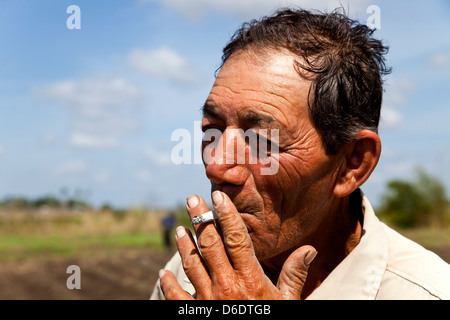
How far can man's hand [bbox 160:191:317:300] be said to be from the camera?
2.09m

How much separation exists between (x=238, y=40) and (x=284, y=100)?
1.71ft

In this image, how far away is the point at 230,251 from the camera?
2.14 m

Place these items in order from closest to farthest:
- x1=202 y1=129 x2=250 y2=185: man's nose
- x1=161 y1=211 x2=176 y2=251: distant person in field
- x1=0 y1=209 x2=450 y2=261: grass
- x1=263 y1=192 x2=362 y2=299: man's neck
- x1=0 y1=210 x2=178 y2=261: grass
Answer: x1=202 y1=129 x2=250 y2=185: man's nose < x1=263 y1=192 x2=362 y2=299: man's neck < x1=161 y1=211 x2=176 y2=251: distant person in field < x1=0 y1=209 x2=450 y2=261: grass < x1=0 y1=210 x2=178 y2=261: grass

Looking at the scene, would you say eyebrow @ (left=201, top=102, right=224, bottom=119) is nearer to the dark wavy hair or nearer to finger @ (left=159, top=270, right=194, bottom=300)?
the dark wavy hair

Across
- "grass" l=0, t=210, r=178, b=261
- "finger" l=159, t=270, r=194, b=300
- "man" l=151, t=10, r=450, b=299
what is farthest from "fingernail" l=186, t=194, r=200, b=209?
"grass" l=0, t=210, r=178, b=261

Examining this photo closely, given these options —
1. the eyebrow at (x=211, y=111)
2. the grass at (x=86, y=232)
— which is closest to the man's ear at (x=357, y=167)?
the eyebrow at (x=211, y=111)

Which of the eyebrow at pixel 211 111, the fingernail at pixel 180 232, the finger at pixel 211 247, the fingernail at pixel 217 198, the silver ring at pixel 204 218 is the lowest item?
the finger at pixel 211 247

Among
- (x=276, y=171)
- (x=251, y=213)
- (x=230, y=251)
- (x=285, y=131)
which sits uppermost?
(x=285, y=131)

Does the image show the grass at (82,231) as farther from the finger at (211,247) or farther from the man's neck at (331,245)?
the finger at (211,247)

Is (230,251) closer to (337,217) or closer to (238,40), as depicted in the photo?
(337,217)

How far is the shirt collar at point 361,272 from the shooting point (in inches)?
99.5

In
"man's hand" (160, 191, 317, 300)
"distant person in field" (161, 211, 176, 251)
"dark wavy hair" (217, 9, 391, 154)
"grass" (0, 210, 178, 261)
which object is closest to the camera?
"man's hand" (160, 191, 317, 300)

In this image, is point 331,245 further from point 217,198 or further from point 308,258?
point 217,198
